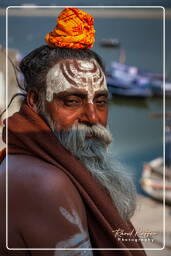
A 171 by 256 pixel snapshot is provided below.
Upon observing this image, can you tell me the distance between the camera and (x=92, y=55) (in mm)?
1488

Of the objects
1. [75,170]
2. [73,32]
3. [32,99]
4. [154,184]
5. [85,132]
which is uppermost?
[73,32]

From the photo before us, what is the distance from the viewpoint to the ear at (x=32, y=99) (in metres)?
1.46

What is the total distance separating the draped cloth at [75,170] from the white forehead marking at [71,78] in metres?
0.13

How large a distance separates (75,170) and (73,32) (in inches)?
19.9

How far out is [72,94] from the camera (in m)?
1.45

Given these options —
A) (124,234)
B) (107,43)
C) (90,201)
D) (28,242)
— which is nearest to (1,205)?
(28,242)

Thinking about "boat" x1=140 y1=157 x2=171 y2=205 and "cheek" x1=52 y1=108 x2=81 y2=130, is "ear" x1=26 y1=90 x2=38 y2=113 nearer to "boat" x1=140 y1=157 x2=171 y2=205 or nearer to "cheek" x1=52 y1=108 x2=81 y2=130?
"cheek" x1=52 y1=108 x2=81 y2=130

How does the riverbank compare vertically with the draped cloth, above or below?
below

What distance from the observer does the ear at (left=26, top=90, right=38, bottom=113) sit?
1.46m

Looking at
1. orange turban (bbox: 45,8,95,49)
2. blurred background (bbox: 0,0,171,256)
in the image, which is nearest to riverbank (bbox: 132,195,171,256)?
blurred background (bbox: 0,0,171,256)

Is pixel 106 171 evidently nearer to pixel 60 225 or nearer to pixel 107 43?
pixel 60 225

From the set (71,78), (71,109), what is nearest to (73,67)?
(71,78)

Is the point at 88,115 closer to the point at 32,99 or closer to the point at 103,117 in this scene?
the point at 103,117

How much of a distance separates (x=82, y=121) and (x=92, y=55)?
0.88 ft
